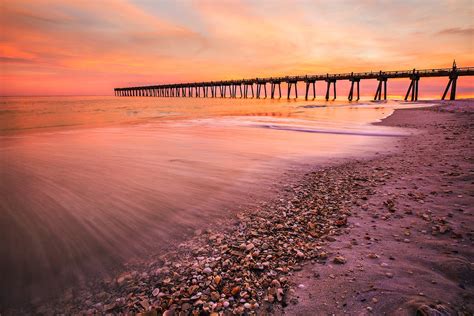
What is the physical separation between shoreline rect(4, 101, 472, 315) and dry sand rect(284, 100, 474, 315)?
41 millimetres

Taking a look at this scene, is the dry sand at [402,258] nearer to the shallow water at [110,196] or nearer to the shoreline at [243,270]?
the shoreline at [243,270]

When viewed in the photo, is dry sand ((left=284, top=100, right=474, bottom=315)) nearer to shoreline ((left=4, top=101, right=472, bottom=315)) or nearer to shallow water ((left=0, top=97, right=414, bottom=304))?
shoreline ((left=4, top=101, right=472, bottom=315))

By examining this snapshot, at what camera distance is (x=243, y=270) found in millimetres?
2422

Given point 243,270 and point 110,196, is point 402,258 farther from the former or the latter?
point 110,196

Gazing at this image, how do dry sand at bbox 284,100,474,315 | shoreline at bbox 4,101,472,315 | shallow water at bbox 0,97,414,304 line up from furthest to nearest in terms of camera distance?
shallow water at bbox 0,97,414,304
shoreline at bbox 4,101,472,315
dry sand at bbox 284,100,474,315

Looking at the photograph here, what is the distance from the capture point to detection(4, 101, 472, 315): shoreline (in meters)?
2.09

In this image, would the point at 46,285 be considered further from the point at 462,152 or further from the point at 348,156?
the point at 462,152

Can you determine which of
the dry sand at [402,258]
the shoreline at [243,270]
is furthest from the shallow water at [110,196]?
the dry sand at [402,258]

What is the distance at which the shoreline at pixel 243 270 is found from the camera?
2.09 meters

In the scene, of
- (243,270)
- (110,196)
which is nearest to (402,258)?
(243,270)

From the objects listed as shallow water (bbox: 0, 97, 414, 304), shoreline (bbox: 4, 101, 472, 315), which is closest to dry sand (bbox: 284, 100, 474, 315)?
shoreline (bbox: 4, 101, 472, 315)

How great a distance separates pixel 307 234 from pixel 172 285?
1.66 meters

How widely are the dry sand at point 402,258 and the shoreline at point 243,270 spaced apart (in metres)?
0.04

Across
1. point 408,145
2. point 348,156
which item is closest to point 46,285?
point 348,156
